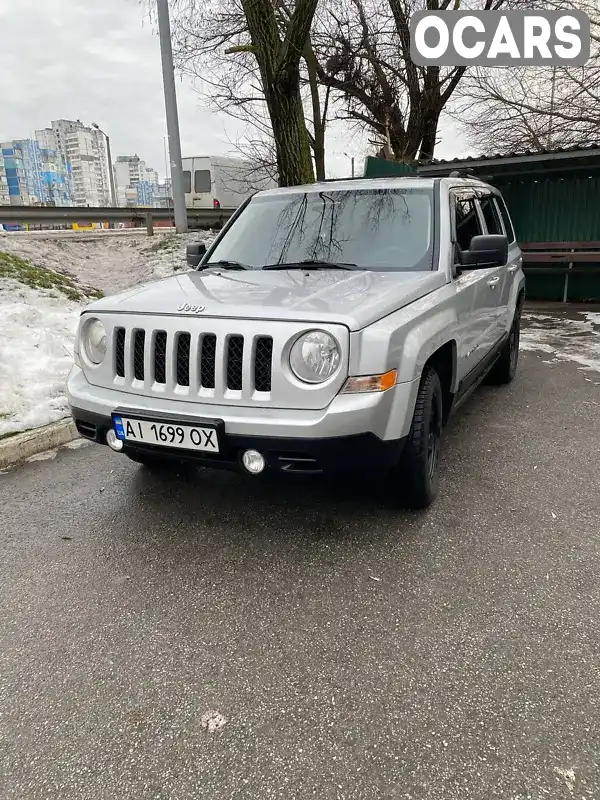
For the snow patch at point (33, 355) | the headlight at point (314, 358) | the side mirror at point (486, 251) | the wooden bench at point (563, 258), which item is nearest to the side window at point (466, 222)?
the side mirror at point (486, 251)

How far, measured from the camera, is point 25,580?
113 inches

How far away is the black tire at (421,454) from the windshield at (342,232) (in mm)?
780

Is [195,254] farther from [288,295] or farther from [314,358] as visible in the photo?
[314,358]

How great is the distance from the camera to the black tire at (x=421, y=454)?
121 inches

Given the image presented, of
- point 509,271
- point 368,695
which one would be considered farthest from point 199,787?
point 509,271

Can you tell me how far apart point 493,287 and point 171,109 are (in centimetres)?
1227

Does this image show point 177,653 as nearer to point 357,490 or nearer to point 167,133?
point 357,490

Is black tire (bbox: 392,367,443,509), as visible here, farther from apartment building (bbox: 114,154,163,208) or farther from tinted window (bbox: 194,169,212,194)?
apartment building (bbox: 114,154,163,208)

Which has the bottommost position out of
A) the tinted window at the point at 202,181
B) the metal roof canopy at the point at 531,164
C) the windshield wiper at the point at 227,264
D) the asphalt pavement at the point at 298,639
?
the asphalt pavement at the point at 298,639

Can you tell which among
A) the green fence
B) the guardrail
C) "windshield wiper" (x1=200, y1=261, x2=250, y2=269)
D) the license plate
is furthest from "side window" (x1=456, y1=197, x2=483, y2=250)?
the guardrail

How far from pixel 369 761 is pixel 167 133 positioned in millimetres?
15202

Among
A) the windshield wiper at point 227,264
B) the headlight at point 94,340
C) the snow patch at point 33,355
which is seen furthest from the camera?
the snow patch at point 33,355

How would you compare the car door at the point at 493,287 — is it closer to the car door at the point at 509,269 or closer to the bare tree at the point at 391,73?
the car door at the point at 509,269

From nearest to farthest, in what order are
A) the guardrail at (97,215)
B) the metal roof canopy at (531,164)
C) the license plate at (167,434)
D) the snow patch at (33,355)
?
1. the license plate at (167,434)
2. the snow patch at (33,355)
3. the metal roof canopy at (531,164)
4. the guardrail at (97,215)
